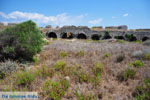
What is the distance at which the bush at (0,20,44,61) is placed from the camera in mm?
6328

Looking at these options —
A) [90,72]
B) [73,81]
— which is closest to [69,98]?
[73,81]

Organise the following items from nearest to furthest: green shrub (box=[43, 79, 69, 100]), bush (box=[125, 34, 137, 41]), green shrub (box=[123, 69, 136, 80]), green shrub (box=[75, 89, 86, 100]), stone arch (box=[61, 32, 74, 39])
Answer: green shrub (box=[75, 89, 86, 100]), green shrub (box=[43, 79, 69, 100]), green shrub (box=[123, 69, 136, 80]), bush (box=[125, 34, 137, 41]), stone arch (box=[61, 32, 74, 39])

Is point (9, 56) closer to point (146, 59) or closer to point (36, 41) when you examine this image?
point (36, 41)

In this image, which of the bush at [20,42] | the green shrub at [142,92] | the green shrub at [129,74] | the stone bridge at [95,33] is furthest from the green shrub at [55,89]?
the stone bridge at [95,33]

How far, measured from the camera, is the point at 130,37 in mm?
24031

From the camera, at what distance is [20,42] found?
6.39 m

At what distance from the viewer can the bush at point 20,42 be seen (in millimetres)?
6328

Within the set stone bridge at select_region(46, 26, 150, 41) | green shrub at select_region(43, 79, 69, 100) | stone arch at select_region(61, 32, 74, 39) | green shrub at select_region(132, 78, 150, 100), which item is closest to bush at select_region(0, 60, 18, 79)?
green shrub at select_region(43, 79, 69, 100)

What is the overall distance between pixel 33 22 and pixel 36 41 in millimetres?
1449

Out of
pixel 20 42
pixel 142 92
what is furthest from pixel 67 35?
pixel 142 92

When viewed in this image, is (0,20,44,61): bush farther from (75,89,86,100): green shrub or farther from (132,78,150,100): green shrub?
(132,78,150,100): green shrub

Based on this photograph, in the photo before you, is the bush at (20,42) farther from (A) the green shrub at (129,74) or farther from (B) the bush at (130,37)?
(B) the bush at (130,37)

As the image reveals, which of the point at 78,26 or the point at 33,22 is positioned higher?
the point at 78,26

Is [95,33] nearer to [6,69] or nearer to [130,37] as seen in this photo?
[130,37]
